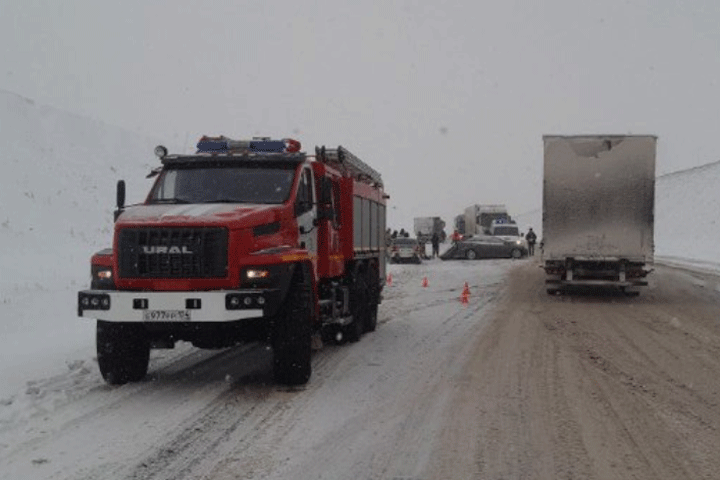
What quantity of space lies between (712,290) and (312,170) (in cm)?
1628

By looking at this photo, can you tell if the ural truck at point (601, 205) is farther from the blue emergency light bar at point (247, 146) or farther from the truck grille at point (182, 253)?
the truck grille at point (182, 253)

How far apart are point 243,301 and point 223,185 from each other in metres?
2.13

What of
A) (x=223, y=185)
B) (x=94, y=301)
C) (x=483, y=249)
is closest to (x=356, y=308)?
(x=223, y=185)

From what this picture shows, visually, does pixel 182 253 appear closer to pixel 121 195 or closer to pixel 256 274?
pixel 256 274

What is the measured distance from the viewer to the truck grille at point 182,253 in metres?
8.19

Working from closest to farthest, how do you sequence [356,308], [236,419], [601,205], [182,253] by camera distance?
1. [236,419]
2. [182,253]
3. [356,308]
4. [601,205]

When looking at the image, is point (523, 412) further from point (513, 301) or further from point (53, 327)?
point (513, 301)

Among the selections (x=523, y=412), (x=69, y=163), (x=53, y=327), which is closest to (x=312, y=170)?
(x=523, y=412)

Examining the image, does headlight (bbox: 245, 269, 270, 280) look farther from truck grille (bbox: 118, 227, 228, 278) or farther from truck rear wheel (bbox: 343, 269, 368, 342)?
truck rear wheel (bbox: 343, 269, 368, 342)

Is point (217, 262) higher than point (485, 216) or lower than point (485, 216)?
lower

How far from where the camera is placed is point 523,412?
735 centimetres

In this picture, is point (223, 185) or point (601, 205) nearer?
point (223, 185)

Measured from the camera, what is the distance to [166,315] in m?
8.04

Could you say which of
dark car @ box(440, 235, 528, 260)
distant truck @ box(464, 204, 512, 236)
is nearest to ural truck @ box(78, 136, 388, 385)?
dark car @ box(440, 235, 528, 260)
